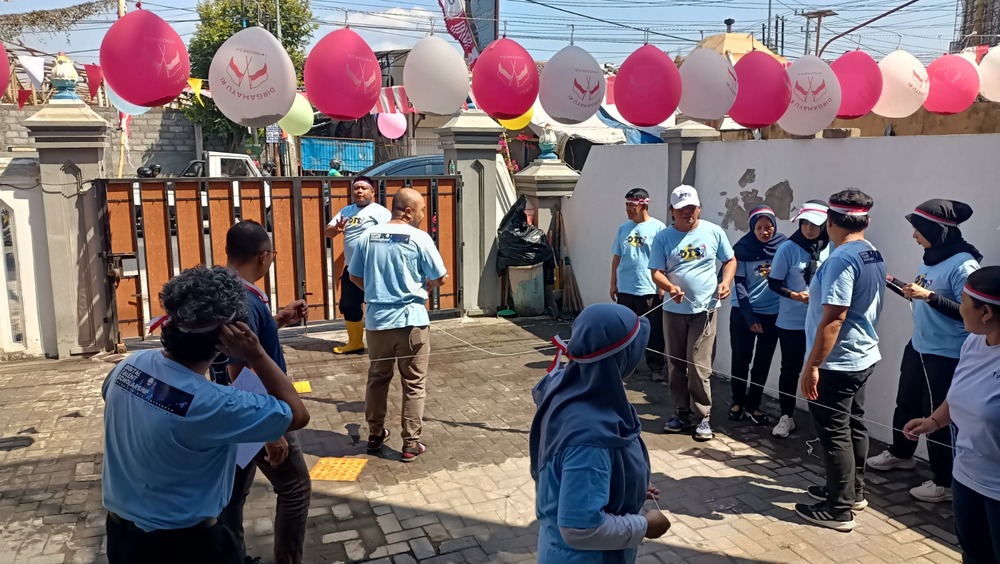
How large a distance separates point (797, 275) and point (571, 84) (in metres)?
2.39

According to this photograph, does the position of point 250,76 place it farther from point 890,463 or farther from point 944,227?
point 890,463

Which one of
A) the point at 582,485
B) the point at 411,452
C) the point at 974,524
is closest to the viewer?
the point at 582,485

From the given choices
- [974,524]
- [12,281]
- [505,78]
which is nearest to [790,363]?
[974,524]

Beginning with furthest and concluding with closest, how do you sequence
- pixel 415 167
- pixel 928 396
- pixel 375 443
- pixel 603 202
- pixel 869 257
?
pixel 415 167 < pixel 603 202 < pixel 375 443 < pixel 928 396 < pixel 869 257

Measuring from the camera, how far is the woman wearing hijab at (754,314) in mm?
5457

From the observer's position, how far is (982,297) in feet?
8.93

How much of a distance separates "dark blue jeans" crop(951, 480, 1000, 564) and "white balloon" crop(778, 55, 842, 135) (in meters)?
3.84

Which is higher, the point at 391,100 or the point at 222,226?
the point at 391,100

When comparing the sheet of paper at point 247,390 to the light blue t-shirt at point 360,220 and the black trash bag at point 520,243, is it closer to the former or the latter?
the light blue t-shirt at point 360,220

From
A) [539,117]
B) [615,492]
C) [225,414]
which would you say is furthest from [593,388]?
[539,117]

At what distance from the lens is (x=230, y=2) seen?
26500mm

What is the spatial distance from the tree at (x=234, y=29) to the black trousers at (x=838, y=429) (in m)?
23.9

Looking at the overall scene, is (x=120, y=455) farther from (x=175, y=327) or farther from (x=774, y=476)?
(x=774, y=476)

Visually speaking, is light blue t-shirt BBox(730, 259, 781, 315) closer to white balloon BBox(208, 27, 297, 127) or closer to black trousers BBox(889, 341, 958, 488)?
black trousers BBox(889, 341, 958, 488)
